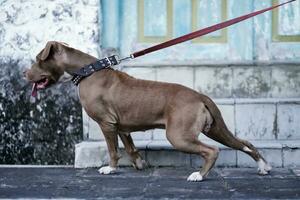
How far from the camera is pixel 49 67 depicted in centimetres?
729

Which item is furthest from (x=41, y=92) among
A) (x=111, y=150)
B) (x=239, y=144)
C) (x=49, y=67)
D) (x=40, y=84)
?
(x=239, y=144)

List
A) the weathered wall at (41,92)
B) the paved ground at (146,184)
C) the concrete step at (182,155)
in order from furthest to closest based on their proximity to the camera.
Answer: the weathered wall at (41,92)
the concrete step at (182,155)
the paved ground at (146,184)

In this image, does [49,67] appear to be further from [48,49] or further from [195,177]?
[195,177]

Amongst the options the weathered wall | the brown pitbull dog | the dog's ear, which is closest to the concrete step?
the brown pitbull dog

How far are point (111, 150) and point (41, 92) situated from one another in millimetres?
1430

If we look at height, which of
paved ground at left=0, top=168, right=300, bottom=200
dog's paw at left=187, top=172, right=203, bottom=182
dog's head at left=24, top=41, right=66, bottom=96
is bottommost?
paved ground at left=0, top=168, right=300, bottom=200

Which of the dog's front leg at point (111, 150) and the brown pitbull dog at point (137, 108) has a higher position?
the brown pitbull dog at point (137, 108)

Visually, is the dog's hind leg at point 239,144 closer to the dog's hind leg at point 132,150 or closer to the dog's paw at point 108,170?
the dog's hind leg at point 132,150

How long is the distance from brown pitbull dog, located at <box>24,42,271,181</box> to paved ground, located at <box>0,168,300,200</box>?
0.21 metres

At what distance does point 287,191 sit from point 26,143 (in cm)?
343

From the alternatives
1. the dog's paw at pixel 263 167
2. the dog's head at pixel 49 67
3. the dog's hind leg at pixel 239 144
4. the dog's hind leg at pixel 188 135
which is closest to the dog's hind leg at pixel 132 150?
the dog's hind leg at pixel 188 135

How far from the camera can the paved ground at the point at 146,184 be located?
20.7ft

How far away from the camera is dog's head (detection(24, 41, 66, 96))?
725cm

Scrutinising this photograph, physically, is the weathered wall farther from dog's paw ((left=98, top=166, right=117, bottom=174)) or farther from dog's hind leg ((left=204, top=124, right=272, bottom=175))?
dog's hind leg ((left=204, top=124, right=272, bottom=175))
